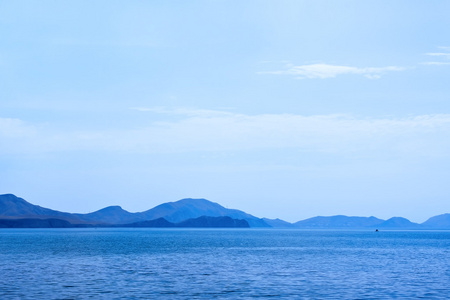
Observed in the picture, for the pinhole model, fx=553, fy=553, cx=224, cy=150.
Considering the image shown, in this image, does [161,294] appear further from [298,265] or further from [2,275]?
[298,265]

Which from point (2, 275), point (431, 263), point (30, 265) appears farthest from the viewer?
point (431, 263)

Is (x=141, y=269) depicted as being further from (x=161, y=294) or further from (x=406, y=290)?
(x=406, y=290)

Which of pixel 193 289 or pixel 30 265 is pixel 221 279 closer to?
pixel 193 289

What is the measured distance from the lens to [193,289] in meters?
46.4

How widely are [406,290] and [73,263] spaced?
143 ft

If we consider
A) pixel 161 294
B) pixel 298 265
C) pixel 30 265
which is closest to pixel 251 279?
pixel 161 294

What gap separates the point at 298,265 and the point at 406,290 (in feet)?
81.1

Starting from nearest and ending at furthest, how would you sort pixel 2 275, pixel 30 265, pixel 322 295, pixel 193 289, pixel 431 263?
pixel 322 295 → pixel 193 289 → pixel 2 275 → pixel 30 265 → pixel 431 263

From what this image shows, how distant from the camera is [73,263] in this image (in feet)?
237

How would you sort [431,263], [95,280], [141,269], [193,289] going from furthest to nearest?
[431,263] < [141,269] < [95,280] < [193,289]

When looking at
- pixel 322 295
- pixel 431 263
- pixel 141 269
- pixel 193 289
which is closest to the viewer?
pixel 322 295

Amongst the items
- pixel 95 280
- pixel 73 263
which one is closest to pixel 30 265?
pixel 73 263

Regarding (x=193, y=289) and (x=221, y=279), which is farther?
(x=221, y=279)

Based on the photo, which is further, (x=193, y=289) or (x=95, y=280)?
(x=95, y=280)
